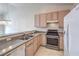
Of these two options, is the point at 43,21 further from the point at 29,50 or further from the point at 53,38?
the point at 29,50

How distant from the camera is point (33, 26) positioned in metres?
1.50

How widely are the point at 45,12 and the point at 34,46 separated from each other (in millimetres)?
641

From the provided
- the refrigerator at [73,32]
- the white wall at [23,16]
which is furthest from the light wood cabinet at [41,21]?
the refrigerator at [73,32]

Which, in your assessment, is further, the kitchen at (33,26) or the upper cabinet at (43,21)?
the upper cabinet at (43,21)

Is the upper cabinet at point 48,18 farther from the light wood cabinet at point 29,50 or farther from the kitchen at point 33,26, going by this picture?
the light wood cabinet at point 29,50

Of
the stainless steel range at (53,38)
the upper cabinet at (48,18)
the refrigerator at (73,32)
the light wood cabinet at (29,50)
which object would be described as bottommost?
the light wood cabinet at (29,50)

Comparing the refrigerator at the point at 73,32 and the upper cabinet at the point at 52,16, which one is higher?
the upper cabinet at the point at 52,16

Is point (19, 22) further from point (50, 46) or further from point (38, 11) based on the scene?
A: point (50, 46)

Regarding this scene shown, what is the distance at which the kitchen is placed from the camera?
1.32 m

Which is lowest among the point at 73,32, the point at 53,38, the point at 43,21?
the point at 53,38

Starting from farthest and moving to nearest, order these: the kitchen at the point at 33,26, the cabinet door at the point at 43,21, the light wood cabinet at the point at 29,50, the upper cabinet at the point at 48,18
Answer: the cabinet door at the point at 43,21
the upper cabinet at the point at 48,18
the light wood cabinet at the point at 29,50
the kitchen at the point at 33,26

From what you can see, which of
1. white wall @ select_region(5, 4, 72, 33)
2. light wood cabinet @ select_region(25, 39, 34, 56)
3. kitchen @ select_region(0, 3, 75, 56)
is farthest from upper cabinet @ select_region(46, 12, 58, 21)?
light wood cabinet @ select_region(25, 39, 34, 56)

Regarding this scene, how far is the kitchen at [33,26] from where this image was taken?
1319 millimetres

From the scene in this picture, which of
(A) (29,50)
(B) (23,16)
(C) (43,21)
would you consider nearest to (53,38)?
(C) (43,21)
